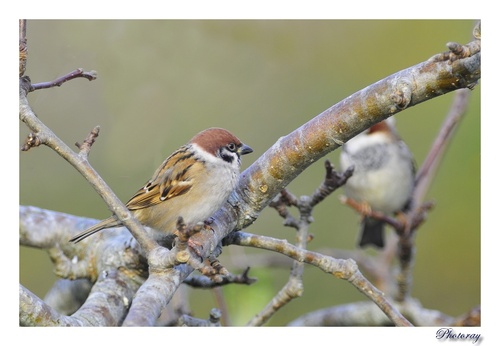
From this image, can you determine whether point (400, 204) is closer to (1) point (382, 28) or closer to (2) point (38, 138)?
(1) point (382, 28)

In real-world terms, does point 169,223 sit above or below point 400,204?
above

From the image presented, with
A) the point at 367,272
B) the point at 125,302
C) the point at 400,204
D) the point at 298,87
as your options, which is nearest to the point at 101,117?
the point at 125,302

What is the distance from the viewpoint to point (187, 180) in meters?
2.79

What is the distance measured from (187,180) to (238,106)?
4.09ft

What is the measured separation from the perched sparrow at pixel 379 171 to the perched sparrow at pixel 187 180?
2.43 meters

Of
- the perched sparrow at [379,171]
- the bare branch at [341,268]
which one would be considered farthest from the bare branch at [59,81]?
the perched sparrow at [379,171]

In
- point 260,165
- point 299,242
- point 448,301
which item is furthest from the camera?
point 448,301

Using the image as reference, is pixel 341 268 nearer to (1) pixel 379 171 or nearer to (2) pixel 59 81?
(2) pixel 59 81

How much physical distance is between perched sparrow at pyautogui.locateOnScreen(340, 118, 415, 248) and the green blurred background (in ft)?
1.57

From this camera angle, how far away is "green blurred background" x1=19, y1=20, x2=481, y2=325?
9.96 feet

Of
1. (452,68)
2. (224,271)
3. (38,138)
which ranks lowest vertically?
(224,271)

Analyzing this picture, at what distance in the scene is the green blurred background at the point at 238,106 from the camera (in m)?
3.04

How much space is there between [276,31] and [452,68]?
5.76ft

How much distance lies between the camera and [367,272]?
12.7 ft
